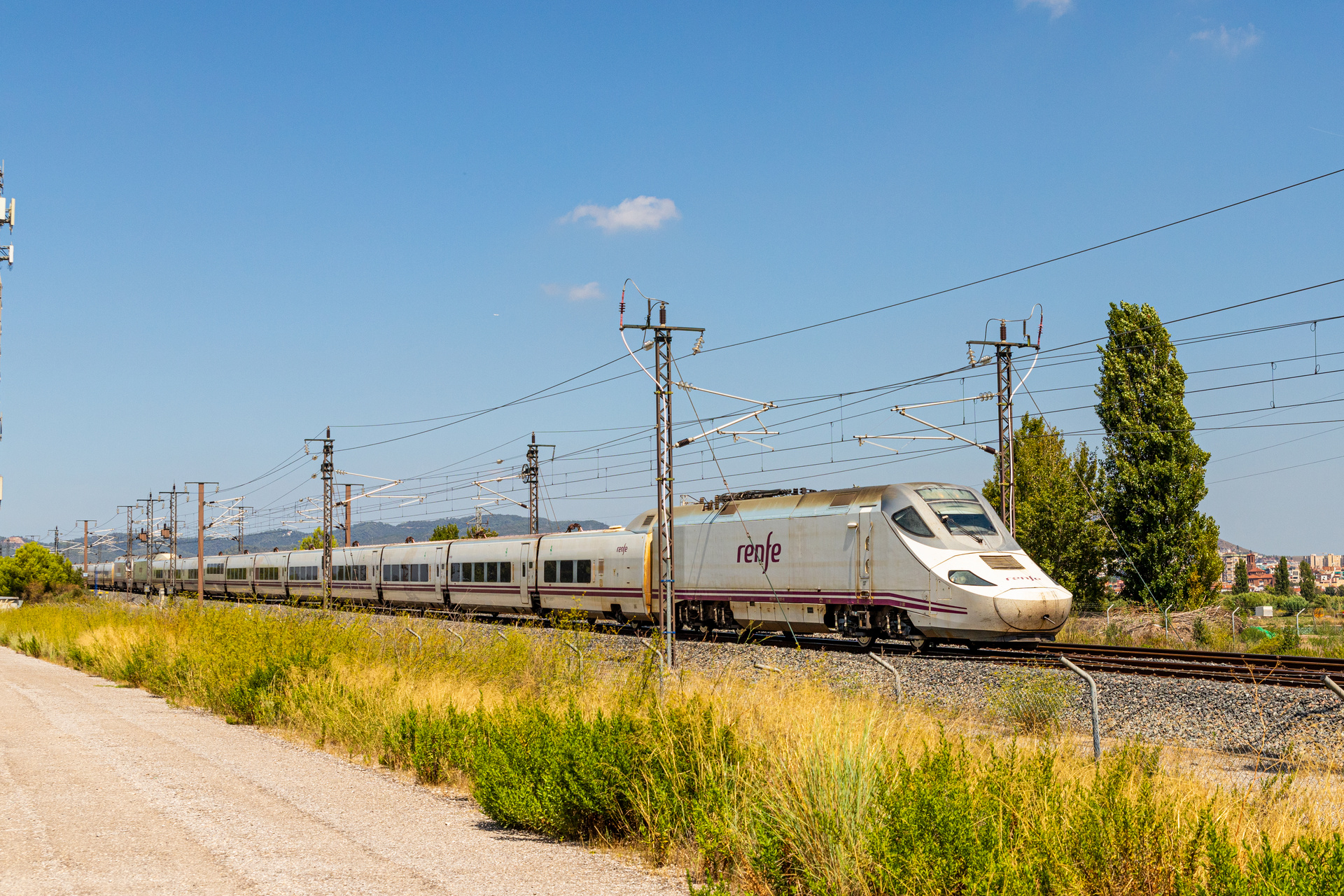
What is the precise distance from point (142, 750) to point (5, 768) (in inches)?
59.3

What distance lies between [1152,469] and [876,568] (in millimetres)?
26194

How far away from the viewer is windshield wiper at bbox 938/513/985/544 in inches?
837

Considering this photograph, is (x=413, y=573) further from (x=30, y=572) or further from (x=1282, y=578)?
(x=1282, y=578)

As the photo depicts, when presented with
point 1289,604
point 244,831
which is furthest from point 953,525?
point 1289,604

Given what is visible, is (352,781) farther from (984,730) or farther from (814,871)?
(984,730)

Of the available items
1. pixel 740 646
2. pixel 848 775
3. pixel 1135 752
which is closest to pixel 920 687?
pixel 740 646

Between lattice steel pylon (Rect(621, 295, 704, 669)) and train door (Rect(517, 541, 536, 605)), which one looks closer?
lattice steel pylon (Rect(621, 295, 704, 669))

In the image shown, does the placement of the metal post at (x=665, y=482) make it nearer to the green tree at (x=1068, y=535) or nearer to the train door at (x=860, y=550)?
the train door at (x=860, y=550)

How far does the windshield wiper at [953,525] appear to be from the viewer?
69.8 feet

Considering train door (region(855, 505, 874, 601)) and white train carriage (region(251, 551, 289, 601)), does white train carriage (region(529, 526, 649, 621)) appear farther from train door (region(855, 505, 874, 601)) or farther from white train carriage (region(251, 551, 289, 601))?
white train carriage (region(251, 551, 289, 601))

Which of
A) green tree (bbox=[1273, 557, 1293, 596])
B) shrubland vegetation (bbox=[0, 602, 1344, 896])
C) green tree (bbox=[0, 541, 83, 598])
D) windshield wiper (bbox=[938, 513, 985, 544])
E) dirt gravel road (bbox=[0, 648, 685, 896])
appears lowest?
green tree (bbox=[1273, 557, 1293, 596])

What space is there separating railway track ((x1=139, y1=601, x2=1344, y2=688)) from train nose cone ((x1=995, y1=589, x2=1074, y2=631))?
22.3 inches

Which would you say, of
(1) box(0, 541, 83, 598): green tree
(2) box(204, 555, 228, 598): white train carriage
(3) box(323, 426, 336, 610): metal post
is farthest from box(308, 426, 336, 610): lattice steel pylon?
(1) box(0, 541, 83, 598): green tree

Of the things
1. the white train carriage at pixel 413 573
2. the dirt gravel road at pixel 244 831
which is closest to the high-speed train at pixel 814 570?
the white train carriage at pixel 413 573
